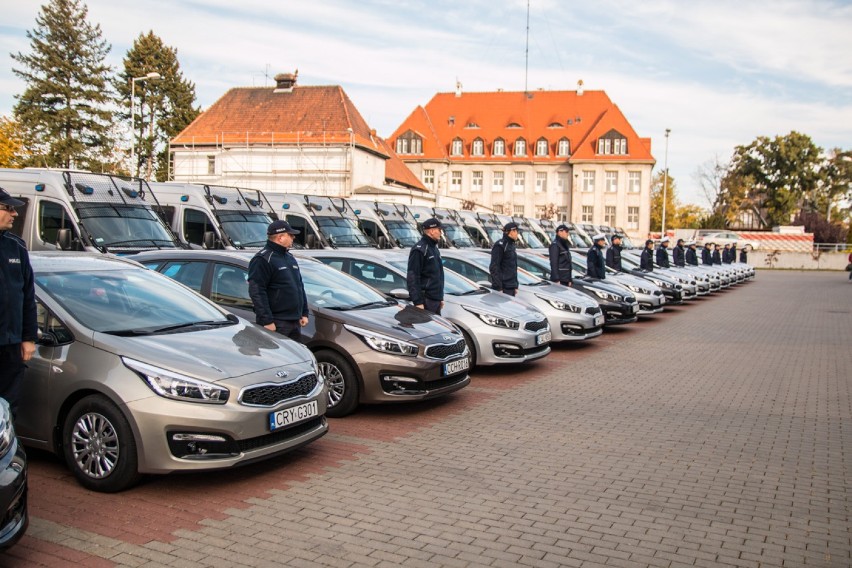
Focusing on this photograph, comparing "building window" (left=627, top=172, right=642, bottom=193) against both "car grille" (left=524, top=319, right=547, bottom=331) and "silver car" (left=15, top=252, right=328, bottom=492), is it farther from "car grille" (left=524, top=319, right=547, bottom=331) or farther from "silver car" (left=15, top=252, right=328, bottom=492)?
"silver car" (left=15, top=252, right=328, bottom=492)

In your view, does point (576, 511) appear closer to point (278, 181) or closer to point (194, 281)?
point (194, 281)

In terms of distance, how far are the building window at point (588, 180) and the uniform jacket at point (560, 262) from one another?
228 ft

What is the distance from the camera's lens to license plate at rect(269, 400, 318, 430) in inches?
221

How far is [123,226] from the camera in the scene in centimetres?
1201

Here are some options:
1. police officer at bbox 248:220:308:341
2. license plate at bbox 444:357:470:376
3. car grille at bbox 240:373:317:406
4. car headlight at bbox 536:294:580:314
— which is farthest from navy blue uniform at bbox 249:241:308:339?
car headlight at bbox 536:294:580:314

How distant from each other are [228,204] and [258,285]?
25.8 feet

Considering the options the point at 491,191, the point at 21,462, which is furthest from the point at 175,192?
the point at 491,191

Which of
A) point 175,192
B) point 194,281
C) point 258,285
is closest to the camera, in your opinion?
point 258,285

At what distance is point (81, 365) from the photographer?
216 inches

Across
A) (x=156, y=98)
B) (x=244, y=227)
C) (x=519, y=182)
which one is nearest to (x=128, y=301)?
(x=244, y=227)

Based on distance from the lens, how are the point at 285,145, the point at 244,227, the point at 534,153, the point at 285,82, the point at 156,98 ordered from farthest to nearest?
the point at 534,153
the point at 156,98
the point at 285,82
the point at 285,145
the point at 244,227

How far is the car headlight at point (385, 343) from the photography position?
305 inches

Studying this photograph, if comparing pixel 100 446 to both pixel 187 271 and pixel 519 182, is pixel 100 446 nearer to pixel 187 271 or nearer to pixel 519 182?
pixel 187 271

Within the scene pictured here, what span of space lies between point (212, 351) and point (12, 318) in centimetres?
133
